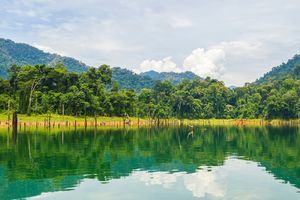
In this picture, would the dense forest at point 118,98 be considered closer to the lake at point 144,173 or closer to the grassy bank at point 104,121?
the grassy bank at point 104,121

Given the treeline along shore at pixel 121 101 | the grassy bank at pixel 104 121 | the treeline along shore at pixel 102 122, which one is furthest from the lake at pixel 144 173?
the treeline along shore at pixel 121 101

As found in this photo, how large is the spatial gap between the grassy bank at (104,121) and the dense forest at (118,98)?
2695mm

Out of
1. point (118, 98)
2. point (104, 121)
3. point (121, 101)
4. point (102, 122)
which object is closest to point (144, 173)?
point (102, 122)

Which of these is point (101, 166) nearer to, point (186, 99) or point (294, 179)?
point (294, 179)

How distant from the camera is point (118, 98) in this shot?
122m

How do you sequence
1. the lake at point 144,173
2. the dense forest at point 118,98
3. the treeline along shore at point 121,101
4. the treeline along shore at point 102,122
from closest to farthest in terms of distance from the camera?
the lake at point 144,173 → the treeline along shore at point 102,122 → the treeline along shore at point 121,101 → the dense forest at point 118,98

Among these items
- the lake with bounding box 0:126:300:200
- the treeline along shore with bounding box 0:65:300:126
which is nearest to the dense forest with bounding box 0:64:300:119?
A: the treeline along shore with bounding box 0:65:300:126

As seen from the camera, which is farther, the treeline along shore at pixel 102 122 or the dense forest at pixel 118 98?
the dense forest at pixel 118 98

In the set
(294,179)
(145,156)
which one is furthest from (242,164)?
(145,156)

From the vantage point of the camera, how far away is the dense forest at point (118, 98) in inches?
4289

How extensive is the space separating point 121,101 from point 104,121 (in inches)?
495

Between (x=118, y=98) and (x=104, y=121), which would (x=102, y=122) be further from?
(x=118, y=98)

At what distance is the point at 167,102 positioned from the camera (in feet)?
503

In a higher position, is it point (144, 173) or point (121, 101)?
point (121, 101)
